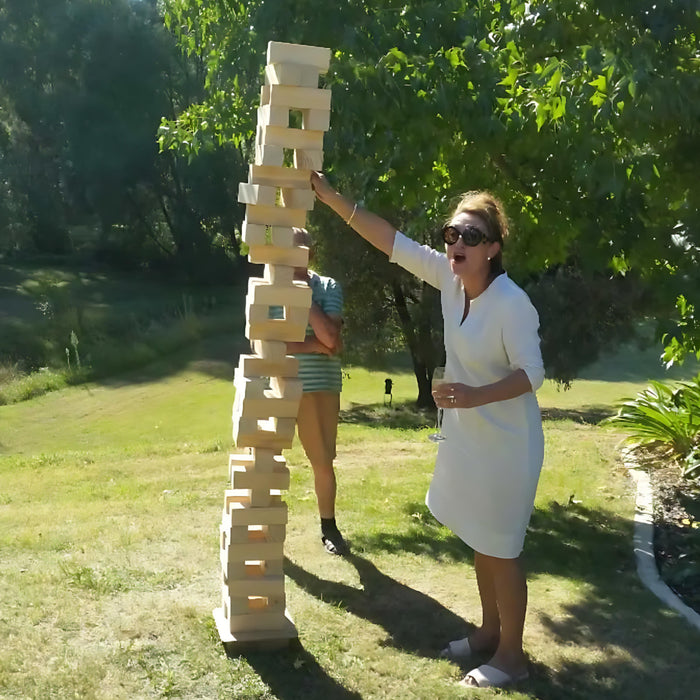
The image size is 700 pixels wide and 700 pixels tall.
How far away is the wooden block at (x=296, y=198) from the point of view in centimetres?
362

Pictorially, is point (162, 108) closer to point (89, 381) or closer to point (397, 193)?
point (89, 381)

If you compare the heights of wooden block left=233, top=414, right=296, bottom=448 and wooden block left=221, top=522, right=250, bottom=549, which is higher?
wooden block left=233, top=414, right=296, bottom=448

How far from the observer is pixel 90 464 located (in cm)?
931

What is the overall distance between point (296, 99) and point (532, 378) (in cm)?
144

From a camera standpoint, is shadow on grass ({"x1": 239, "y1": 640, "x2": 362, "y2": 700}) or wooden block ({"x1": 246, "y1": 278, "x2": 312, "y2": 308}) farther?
wooden block ({"x1": 246, "y1": 278, "x2": 312, "y2": 308})

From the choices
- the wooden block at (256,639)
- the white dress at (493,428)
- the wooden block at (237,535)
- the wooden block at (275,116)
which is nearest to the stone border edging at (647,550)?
the white dress at (493,428)

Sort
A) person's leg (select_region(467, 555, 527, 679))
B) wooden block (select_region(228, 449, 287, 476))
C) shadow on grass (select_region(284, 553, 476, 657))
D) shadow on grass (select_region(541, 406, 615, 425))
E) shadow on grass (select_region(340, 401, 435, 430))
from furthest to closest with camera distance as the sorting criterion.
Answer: shadow on grass (select_region(340, 401, 435, 430)) → shadow on grass (select_region(541, 406, 615, 425)) → shadow on grass (select_region(284, 553, 476, 657)) → wooden block (select_region(228, 449, 287, 476)) → person's leg (select_region(467, 555, 527, 679))

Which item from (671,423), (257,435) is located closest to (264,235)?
(257,435)

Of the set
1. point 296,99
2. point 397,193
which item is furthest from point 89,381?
point 296,99

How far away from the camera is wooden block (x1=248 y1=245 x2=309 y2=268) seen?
11.8 feet

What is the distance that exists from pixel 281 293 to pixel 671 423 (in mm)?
5827

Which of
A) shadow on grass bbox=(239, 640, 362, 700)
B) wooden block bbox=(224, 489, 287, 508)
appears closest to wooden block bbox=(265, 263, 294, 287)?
wooden block bbox=(224, 489, 287, 508)

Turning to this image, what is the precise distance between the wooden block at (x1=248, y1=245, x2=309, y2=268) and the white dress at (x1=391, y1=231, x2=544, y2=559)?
0.60 m

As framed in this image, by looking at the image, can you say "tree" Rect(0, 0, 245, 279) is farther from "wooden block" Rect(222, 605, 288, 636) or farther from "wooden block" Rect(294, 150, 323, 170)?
"wooden block" Rect(222, 605, 288, 636)
